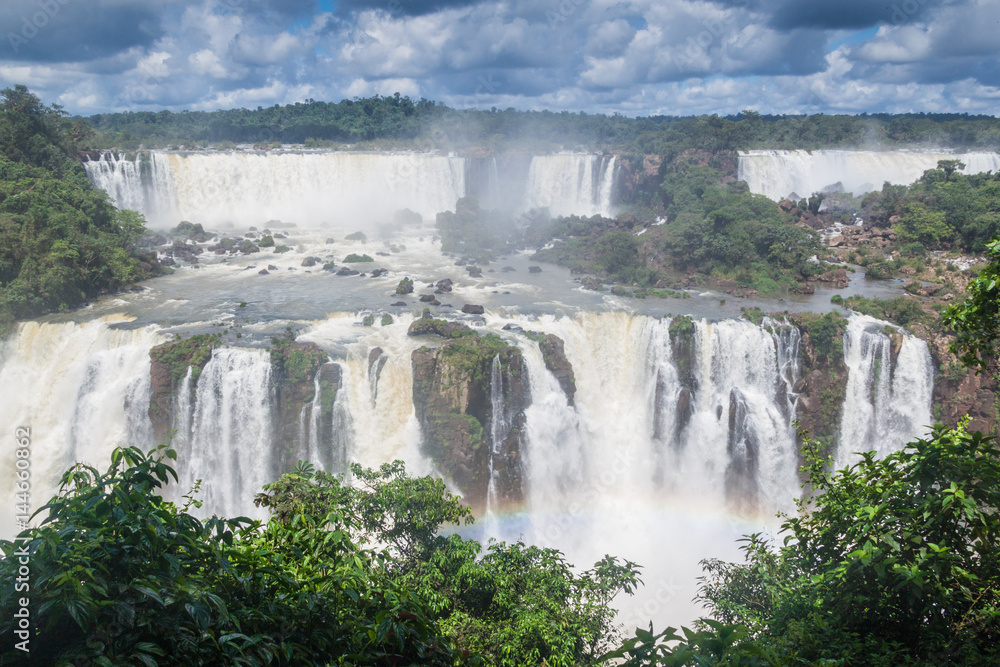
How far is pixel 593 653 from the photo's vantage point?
7727mm

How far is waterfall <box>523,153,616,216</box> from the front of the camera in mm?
37531

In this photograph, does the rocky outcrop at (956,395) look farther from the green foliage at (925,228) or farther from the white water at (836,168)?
the white water at (836,168)

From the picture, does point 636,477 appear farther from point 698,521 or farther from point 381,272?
point 381,272

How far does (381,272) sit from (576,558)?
13.9m

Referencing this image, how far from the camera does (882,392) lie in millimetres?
17516

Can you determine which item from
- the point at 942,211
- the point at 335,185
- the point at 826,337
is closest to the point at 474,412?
the point at 826,337

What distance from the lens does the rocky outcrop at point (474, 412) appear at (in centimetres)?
1630

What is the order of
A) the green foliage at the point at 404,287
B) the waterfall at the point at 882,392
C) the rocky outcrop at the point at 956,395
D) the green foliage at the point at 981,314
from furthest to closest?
the green foliage at the point at 404,287, the waterfall at the point at 882,392, the rocky outcrop at the point at 956,395, the green foliage at the point at 981,314

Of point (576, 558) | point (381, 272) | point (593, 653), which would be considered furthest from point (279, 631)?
point (381, 272)

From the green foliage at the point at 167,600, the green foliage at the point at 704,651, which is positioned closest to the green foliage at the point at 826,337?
the green foliage at the point at 704,651

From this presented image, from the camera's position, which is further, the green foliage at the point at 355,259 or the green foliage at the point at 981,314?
the green foliage at the point at 355,259

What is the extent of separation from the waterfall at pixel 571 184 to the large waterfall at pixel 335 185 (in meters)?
0.06

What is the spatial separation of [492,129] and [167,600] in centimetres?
4800

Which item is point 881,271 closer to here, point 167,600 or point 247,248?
point 247,248
